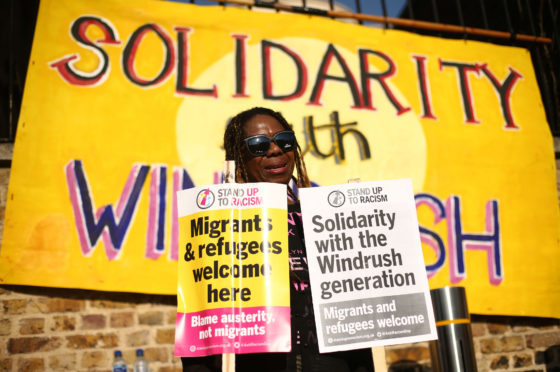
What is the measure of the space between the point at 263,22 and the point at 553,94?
2.52 m

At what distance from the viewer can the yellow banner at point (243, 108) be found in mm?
2924

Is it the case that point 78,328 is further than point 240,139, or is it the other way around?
point 78,328

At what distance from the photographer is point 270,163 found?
1.75 m

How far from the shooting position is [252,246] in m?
1.56

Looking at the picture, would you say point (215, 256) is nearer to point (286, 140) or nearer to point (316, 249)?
point (316, 249)

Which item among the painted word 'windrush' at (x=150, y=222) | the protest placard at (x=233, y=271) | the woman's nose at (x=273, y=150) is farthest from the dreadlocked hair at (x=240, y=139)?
the painted word 'windrush' at (x=150, y=222)

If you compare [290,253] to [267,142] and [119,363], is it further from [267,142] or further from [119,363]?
[119,363]

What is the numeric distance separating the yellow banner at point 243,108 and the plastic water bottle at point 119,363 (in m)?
0.37

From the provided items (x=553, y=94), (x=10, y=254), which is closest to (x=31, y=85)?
(x=10, y=254)

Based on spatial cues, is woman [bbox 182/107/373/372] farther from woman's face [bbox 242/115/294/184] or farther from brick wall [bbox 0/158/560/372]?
brick wall [bbox 0/158/560/372]

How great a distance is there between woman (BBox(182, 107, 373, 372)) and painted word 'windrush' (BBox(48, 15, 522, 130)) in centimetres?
150

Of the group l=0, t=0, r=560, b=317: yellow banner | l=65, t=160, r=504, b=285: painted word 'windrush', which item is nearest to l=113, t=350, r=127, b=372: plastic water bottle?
l=0, t=0, r=560, b=317: yellow banner

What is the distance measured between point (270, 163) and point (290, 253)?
0.32 metres

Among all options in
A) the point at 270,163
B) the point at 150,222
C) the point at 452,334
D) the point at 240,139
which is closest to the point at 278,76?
the point at 150,222
